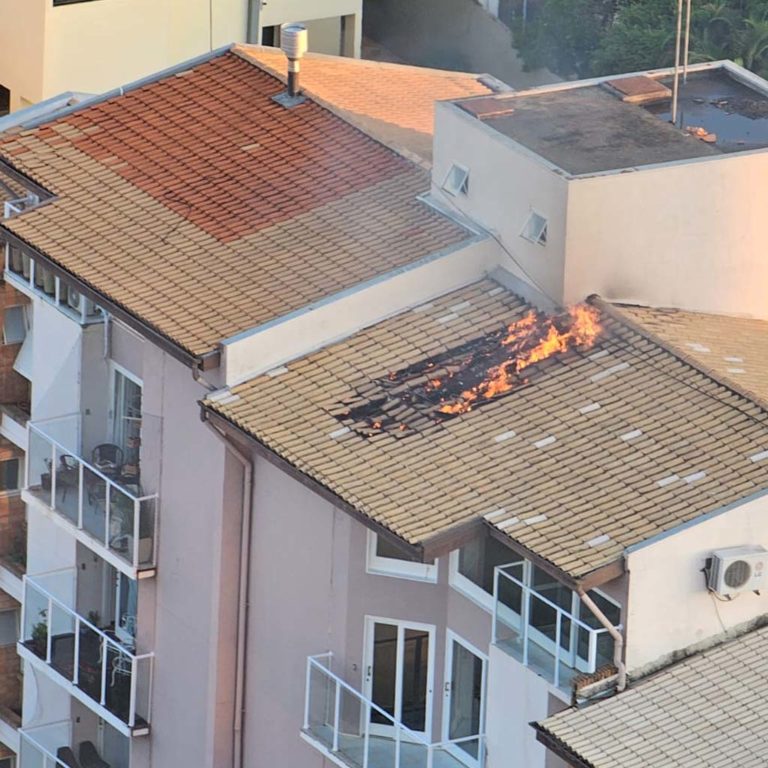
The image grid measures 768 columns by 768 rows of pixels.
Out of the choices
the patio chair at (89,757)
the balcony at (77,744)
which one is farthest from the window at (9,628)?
the patio chair at (89,757)

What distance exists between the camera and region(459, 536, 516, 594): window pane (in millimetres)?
38625

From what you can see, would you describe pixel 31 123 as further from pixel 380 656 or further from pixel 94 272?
pixel 380 656

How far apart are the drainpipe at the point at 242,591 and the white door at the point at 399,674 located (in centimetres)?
273

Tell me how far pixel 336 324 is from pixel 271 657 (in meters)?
4.74

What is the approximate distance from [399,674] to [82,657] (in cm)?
838

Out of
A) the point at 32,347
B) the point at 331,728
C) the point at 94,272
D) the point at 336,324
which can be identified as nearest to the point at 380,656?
the point at 331,728

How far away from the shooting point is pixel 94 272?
43969mm

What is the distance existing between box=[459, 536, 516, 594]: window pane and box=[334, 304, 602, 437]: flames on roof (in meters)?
1.76

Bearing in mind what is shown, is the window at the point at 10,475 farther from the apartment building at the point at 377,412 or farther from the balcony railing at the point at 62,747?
the balcony railing at the point at 62,747

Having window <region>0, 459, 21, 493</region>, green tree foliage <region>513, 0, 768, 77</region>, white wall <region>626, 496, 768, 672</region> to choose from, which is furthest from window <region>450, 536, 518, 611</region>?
green tree foliage <region>513, 0, 768, 77</region>

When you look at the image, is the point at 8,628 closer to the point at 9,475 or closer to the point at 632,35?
the point at 9,475

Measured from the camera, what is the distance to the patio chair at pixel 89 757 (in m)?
48.8

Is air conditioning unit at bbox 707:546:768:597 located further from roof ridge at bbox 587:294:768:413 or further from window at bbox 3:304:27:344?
window at bbox 3:304:27:344

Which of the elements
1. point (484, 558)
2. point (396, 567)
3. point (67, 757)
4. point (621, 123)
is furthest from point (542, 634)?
point (67, 757)
